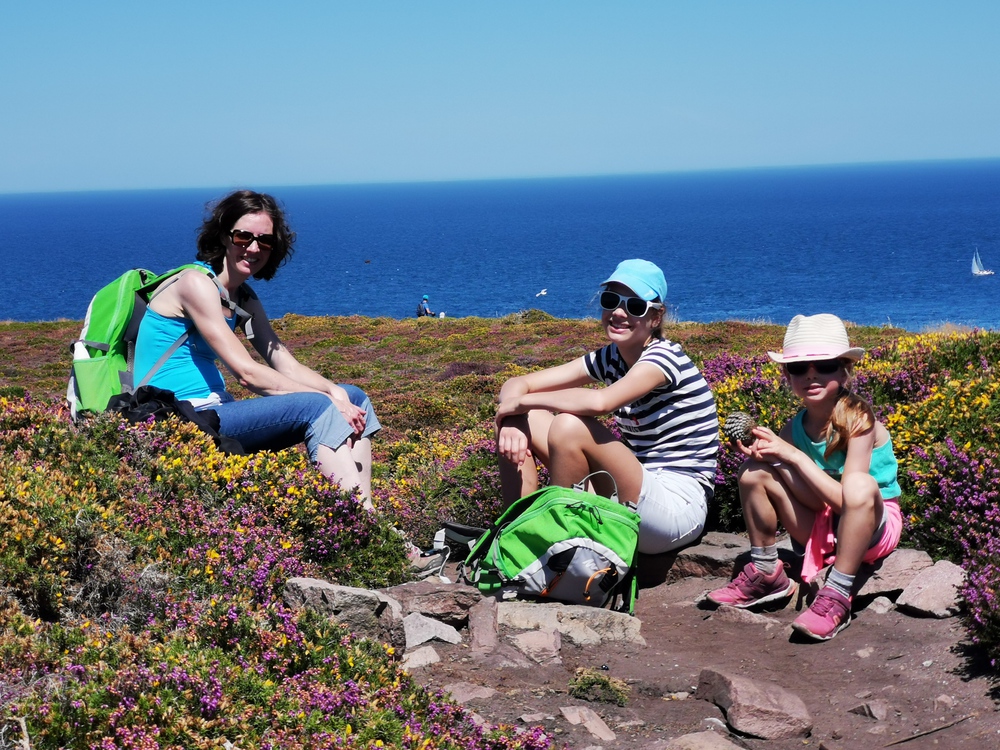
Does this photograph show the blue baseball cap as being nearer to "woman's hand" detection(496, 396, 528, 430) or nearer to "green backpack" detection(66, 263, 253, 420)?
"woman's hand" detection(496, 396, 528, 430)

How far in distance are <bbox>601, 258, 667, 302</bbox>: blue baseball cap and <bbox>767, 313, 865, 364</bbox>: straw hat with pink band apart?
2.70 feet

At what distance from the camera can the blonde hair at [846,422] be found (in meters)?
5.37

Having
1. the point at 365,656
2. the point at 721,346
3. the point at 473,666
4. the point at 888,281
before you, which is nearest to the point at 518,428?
the point at 473,666

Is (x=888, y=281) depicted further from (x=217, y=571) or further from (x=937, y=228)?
(x=217, y=571)

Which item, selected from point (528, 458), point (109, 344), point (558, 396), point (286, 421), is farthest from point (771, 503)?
point (109, 344)

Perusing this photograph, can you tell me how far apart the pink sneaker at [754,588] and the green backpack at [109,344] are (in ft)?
11.8

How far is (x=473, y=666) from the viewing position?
4852 millimetres

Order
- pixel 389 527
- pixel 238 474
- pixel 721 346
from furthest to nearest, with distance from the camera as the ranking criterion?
pixel 721 346 < pixel 389 527 < pixel 238 474

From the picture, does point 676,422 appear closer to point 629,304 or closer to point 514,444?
point 629,304

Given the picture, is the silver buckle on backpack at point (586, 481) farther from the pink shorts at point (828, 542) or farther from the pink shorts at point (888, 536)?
the pink shorts at point (888, 536)

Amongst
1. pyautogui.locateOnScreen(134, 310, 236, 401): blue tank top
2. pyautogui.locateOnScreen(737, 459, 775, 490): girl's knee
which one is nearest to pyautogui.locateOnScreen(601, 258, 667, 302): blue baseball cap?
pyautogui.locateOnScreen(737, 459, 775, 490): girl's knee

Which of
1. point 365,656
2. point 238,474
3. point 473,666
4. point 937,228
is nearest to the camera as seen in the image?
point 365,656

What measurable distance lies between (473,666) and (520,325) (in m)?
28.8

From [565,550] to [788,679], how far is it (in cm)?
134
